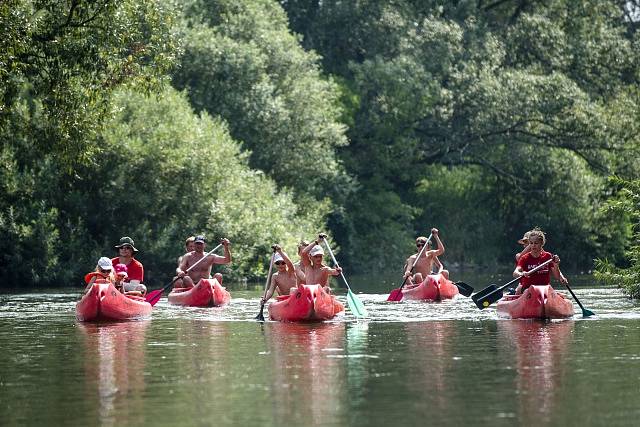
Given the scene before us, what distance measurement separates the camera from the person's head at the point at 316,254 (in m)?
23.6

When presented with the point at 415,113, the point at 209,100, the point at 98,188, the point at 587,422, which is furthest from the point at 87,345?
the point at 415,113

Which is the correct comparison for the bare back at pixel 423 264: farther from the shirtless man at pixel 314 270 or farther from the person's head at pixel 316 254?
the person's head at pixel 316 254

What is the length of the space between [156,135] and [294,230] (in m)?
7.70

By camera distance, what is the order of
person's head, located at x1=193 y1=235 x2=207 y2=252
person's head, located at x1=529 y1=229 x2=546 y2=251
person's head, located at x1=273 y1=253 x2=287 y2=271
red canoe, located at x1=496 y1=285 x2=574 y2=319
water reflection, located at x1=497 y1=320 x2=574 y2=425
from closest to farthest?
1. water reflection, located at x1=497 y1=320 x2=574 y2=425
2. person's head, located at x1=529 y1=229 x2=546 y2=251
3. red canoe, located at x1=496 y1=285 x2=574 y2=319
4. person's head, located at x1=273 y1=253 x2=287 y2=271
5. person's head, located at x1=193 y1=235 x2=207 y2=252

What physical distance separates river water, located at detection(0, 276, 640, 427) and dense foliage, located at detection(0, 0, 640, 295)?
16176 millimetres

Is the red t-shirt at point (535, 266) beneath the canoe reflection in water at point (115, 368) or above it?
above

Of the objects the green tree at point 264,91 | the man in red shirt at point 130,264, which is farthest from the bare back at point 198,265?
the green tree at point 264,91

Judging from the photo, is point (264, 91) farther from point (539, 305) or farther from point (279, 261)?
point (539, 305)

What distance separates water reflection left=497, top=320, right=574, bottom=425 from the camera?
12363 millimetres

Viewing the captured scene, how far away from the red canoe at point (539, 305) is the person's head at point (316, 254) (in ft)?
10.8

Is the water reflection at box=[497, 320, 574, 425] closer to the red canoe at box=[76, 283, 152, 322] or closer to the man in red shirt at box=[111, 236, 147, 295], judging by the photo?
the red canoe at box=[76, 283, 152, 322]

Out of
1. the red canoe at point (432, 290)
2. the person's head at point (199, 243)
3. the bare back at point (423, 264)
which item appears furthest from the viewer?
the bare back at point (423, 264)

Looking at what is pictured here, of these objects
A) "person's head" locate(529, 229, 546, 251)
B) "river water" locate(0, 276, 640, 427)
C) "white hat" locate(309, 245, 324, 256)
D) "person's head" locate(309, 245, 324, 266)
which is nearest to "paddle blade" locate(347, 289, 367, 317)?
"river water" locate(0, 276, 640, 427)

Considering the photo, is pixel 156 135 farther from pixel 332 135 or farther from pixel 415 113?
pixel 415 113
